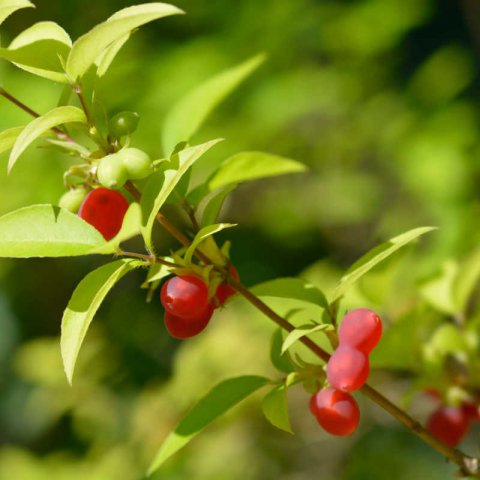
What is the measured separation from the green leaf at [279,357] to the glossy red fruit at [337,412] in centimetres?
9

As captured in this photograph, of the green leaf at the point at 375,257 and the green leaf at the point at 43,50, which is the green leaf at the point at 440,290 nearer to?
the green leaf at the point at 375,257

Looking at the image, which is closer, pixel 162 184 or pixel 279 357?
pixel 162 184

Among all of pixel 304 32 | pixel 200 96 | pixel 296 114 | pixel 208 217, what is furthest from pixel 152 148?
pixel 208 217

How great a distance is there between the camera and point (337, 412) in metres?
0.79

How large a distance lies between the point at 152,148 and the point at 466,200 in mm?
824

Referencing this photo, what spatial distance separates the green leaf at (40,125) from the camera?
679 millimetres

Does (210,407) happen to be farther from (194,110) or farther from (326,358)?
(194,110)

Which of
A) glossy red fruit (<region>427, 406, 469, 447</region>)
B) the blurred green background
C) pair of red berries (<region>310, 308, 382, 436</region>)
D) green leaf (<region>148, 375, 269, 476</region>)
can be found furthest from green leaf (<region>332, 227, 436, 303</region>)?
the blurred green background

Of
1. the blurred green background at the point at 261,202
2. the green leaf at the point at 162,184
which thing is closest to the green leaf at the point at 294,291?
the green leaf at the point at 162,184

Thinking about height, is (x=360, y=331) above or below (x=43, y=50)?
below

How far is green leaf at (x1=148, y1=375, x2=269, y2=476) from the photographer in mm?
856

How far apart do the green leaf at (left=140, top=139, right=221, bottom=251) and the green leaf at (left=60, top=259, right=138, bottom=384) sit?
4cm

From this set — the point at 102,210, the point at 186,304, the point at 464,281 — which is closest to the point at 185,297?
the point at 186,304

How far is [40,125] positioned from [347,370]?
0.33 m
